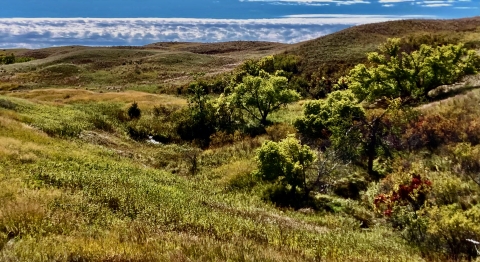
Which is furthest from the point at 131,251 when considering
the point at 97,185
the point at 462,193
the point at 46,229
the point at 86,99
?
the point at 86,99

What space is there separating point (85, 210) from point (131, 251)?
3598 mm

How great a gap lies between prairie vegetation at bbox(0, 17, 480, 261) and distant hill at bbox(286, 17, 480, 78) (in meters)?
30.7

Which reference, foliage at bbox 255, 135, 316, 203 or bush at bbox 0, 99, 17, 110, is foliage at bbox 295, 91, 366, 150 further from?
bush at bbox 0, 99, 17, 110

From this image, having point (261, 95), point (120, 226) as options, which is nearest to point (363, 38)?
point (261, 95)

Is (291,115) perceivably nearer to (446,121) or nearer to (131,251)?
(446,121)

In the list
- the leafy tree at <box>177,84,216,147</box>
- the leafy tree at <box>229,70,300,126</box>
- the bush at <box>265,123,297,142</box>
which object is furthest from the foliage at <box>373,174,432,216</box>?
the leafy tree at <box>177,84,216,147</box>

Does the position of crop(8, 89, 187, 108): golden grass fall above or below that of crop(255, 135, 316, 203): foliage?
below

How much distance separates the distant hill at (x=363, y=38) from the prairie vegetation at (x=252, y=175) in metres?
30.7

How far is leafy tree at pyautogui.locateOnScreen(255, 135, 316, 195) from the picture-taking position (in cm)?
2259

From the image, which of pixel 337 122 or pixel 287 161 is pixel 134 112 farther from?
pixel 287 161

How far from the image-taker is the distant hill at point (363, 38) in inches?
2881

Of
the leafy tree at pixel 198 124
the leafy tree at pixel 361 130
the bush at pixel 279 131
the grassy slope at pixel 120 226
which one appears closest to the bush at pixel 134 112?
the leafy tree at pixel 198 124

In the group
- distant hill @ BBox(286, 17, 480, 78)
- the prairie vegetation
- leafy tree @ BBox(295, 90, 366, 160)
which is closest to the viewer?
the prairie vegetation

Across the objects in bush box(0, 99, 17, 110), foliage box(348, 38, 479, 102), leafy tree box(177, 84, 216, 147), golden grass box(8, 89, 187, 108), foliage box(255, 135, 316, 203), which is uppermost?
foliage box(348, 38, 479, 102)
